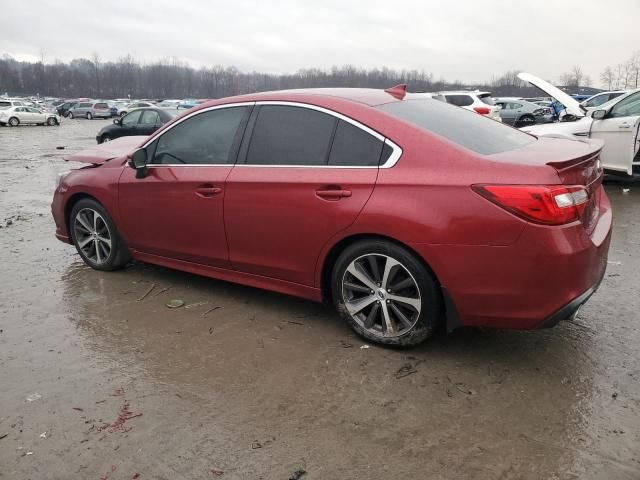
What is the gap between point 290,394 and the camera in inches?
120

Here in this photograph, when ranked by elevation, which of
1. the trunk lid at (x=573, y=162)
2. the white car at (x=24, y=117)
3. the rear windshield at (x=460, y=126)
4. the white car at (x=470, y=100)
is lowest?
the white car at (x=24, y=117)

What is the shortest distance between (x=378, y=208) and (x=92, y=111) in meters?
52.7

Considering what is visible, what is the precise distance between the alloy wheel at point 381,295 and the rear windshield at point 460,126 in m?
0.88

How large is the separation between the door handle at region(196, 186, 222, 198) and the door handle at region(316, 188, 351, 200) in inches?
35.7

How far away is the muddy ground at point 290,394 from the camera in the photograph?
2.49m

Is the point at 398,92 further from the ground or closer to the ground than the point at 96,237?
further from the ground

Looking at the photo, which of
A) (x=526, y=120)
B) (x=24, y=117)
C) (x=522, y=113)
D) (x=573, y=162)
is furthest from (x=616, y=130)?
(x=24, y=117)

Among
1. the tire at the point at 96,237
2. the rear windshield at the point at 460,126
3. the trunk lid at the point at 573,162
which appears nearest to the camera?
the trunk lid at the point at 573,162

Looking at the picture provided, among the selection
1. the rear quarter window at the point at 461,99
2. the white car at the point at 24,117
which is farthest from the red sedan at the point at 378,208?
the white car at the point at 24,117

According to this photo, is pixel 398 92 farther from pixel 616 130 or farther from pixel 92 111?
pixel 92 111

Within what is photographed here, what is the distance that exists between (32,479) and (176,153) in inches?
106

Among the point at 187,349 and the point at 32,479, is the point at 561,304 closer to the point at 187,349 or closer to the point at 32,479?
the point at 187,349

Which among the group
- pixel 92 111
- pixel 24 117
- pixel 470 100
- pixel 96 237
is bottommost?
pixel 96 237

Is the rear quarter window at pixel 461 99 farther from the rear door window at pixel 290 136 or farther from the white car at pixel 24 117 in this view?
the white car at pixel 24 117
